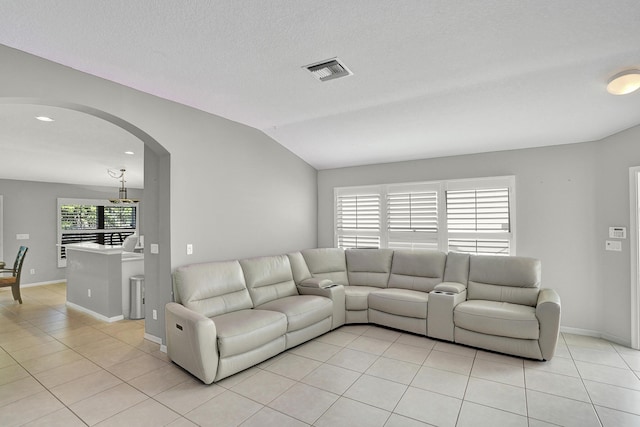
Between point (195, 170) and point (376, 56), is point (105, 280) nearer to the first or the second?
point (195, 170)

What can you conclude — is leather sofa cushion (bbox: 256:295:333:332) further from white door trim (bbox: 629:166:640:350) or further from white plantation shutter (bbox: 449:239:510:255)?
white door trim (bbox: 629:166:640:350)

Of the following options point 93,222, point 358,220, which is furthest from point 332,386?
point 93,222

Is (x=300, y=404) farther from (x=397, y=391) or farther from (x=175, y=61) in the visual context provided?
(x=175, y=61)

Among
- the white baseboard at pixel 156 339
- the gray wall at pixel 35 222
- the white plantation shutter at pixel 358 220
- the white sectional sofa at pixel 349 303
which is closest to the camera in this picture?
the white sectional sofa at pixel 349 303

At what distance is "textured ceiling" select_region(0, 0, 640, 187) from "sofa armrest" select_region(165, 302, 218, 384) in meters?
2.13

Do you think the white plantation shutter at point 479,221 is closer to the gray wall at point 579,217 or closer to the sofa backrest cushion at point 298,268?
the gray wall at point 579,217

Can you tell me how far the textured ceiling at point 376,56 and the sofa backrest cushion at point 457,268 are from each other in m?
1.56

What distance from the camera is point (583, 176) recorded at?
3912 millimetres

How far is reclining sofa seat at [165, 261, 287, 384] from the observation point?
2.77 metres

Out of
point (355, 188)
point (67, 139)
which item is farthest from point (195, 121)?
point (355, 188)

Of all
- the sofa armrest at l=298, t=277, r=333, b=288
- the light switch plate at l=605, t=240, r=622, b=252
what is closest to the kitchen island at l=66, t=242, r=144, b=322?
the sofa armrest at l=298, t=277, r=333, b=288

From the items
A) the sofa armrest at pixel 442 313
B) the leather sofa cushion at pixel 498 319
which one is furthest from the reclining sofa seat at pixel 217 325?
the leather sofa cushion at pixel 498 319

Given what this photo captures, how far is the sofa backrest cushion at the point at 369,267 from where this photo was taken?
4836mm

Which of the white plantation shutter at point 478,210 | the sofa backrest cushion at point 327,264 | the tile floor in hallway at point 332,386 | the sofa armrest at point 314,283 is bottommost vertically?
the tile floor in hallway at point 332,386
